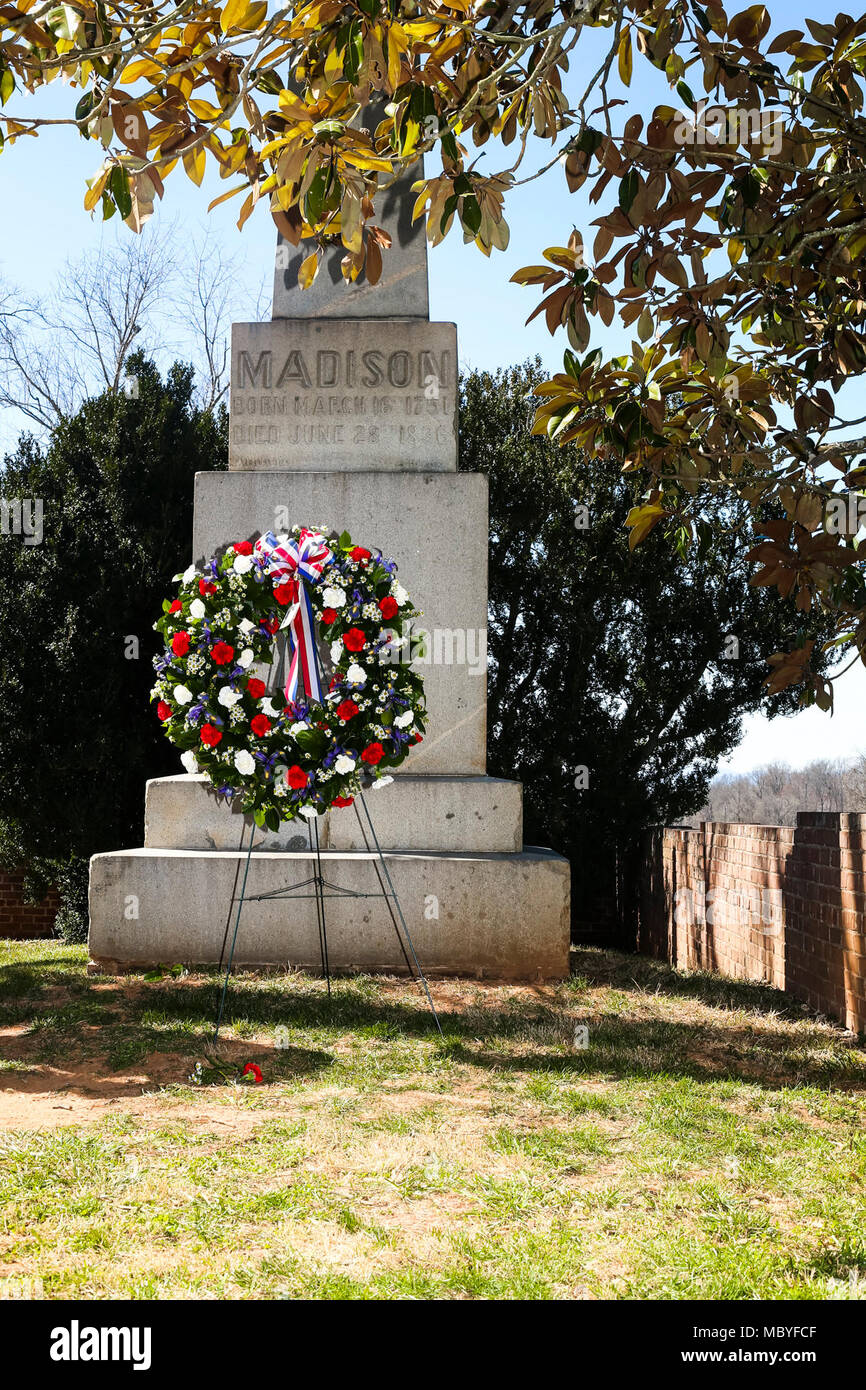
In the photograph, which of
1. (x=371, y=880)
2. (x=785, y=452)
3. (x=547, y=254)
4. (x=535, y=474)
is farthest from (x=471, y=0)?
(x=535, y=474)

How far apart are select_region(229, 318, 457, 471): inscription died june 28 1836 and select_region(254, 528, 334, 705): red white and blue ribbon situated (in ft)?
6.80

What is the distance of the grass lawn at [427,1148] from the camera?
2701mm

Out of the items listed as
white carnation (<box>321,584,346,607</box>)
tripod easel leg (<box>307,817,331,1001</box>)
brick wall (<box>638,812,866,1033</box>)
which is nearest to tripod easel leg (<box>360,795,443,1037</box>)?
tripod easel leg (<box>307,817,331,1001</box>)

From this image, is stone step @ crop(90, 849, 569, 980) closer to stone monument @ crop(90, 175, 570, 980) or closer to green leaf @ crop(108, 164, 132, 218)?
stone monument @ crop(90, 175, 570, 980)

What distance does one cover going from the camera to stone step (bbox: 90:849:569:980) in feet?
21.8

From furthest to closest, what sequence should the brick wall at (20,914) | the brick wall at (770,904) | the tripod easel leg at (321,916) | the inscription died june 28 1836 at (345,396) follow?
the brick wall at (20,914) → the inscription died june 28 1836 at (345,396) → the tripod easel leg at (321,916) → the brick wall at (770,904)

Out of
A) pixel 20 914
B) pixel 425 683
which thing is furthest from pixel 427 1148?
pixel 20 914

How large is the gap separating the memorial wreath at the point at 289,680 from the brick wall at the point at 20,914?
7383 mm

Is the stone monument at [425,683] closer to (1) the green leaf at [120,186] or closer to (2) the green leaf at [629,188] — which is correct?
(2) the green leaf at [629,188]

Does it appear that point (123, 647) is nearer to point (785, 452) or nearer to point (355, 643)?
point (355, 643)

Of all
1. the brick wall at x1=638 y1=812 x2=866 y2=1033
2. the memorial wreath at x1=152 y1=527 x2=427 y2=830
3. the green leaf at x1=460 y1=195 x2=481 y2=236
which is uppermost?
the green leaf at x1=460 y1=195 x2=481 y2=236

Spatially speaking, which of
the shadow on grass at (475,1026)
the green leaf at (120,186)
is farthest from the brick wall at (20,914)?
the green leaf at (120,186)

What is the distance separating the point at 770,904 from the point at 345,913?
256 centimetres

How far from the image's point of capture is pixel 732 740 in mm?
10477
